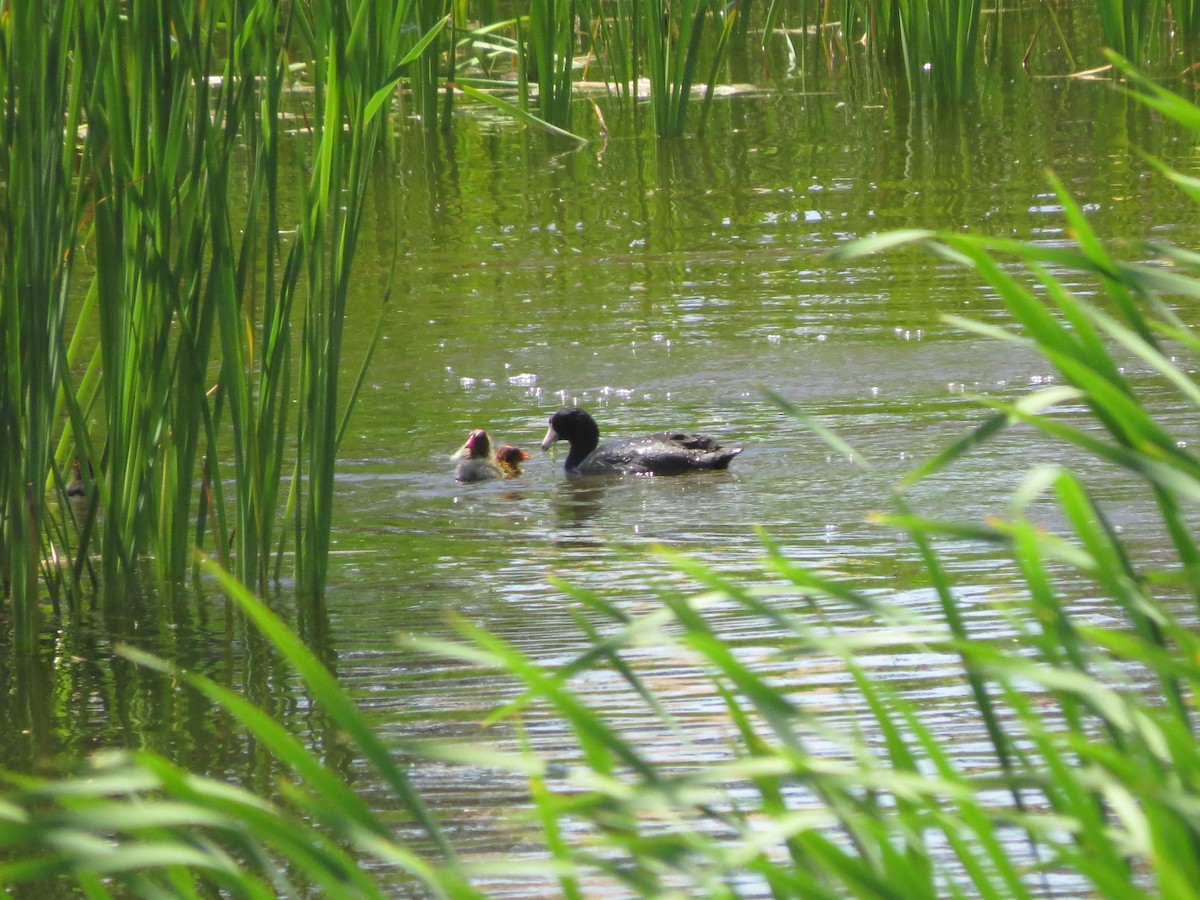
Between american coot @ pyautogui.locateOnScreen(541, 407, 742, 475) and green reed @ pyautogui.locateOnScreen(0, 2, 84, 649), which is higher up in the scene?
green reed @ pyautogui.locateOnScreen(0, 2, 84, 649)

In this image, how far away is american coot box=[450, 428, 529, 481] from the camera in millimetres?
6789

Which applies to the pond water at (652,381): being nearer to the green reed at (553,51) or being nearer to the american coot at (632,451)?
the american coot at (632,451)

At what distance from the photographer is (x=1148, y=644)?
1844 mm

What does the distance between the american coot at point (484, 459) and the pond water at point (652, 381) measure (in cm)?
7

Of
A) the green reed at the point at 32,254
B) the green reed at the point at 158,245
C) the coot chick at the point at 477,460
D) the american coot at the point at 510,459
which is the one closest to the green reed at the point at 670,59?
the american coot at the point at 510,459

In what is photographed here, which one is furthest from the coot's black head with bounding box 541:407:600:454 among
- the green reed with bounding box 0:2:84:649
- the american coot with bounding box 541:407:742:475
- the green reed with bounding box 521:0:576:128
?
the green reed with bounding box 521:0:576:128

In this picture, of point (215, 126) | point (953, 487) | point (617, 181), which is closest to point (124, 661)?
point (215, 126)

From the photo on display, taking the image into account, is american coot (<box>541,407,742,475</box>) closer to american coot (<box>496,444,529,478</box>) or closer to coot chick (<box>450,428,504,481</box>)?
american coot (<box>496,444,529,478</box>)

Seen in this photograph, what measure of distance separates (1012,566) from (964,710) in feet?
4.30

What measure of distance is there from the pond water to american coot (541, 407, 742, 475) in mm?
85

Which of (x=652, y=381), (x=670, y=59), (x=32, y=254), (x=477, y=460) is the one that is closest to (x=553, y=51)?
(x=670, y=59)

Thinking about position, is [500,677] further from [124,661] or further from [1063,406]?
[1063,406]

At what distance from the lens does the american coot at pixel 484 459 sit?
6.79 metres

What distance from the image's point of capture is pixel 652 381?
8062 mm
